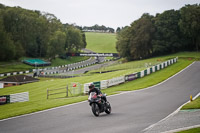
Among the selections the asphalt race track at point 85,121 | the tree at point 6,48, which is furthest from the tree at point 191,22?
the asphalt race track at point 85,121

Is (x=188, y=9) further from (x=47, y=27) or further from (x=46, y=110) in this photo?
(x=46, y=110)

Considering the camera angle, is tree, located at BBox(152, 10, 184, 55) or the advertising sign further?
tree, located at BBox(152, 10, 184, 55)

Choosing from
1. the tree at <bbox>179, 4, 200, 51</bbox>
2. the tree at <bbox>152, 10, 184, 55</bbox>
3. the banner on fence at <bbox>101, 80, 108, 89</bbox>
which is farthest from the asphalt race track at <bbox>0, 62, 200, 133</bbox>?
the tree at <bbox>179, 4, 200, 51</bbox>

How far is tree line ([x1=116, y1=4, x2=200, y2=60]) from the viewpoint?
91.2 metres

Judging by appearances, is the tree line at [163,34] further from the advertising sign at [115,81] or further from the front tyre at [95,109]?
the front tyre at [95,109]

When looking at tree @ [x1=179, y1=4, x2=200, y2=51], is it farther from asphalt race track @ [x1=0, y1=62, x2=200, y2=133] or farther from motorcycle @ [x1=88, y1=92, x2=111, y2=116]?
motorcycle @ [x1=88, y1=92, x2=111, y2=116]

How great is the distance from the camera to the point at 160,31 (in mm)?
93062

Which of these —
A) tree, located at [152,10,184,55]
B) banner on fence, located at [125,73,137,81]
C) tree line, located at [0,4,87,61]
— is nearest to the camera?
banner on fence, located at [125,73,137,81]

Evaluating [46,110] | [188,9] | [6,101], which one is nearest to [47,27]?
[188,9]

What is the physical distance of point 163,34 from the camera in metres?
92.9

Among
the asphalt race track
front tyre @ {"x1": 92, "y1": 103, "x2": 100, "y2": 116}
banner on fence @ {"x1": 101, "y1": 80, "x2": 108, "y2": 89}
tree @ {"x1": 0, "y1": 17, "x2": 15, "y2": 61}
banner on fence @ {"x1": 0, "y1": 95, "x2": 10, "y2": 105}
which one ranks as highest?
tree @ {"x1": 0, "y1": 17, "x2": 15, "y2": 61}

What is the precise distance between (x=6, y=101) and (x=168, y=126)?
77.4 ft

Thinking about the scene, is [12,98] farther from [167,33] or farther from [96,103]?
[167,33]

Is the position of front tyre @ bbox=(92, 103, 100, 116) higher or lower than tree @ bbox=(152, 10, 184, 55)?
lower
